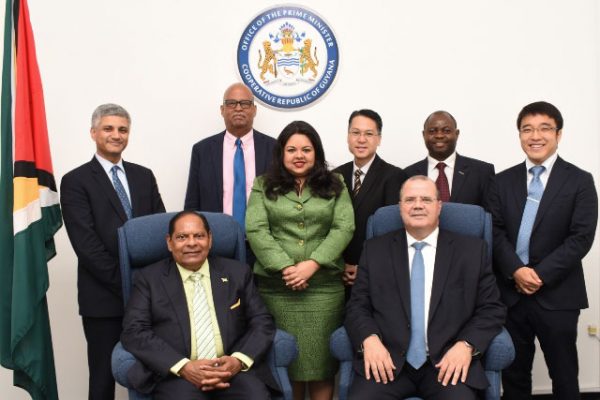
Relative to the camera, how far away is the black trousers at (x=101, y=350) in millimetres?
3209

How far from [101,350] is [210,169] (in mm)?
1250

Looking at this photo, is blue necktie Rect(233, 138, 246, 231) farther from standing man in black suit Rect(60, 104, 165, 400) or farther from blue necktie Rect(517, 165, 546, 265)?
blue necktie Rect(517, 165, 546, 265)

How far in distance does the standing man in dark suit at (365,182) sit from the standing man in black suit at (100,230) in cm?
121

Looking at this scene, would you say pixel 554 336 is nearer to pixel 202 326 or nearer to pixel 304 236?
pixel 304 236

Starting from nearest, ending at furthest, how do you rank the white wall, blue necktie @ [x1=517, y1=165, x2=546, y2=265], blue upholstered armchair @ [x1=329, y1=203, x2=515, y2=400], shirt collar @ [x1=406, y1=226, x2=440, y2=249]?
1. blue upholstered armchair @ [x1=329, y1=203, x2=515, y2=400]
2. shirt collar @ [x1=406, y1=226, x2=440, y2=249]
3. blue necktie @ [x1=517, y1=165, x2=546, y2=265]
4. the white wall

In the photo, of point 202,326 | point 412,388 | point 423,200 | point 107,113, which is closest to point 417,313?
Answer: point 412,388

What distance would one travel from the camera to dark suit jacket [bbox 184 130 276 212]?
3.80 meters

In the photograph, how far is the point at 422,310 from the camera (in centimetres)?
275

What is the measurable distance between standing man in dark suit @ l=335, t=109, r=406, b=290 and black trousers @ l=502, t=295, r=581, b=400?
0.87m

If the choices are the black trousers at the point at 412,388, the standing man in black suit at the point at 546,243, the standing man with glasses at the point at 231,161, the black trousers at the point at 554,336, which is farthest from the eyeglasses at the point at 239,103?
the black trousers at the point at 554,336

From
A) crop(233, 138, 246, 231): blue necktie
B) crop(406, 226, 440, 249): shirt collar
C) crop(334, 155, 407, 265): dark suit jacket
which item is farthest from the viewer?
crop(233, 138, 246, 231): blue necktie

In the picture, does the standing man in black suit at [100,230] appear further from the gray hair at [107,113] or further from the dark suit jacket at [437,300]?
the dark suit jacket at [437,300]

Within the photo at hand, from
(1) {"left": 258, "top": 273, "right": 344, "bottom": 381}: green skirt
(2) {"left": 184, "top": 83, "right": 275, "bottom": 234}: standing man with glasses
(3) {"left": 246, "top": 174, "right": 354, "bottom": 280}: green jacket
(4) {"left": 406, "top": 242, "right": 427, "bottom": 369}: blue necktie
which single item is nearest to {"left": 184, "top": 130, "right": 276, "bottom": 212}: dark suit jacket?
(2) {"left": 184, "top": 83, "right": 275, "bottom": 234}: standing man with glasses

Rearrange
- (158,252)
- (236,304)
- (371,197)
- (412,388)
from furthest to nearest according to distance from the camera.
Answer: (371,197)
(158,252)
(236,304)
(412,388)
